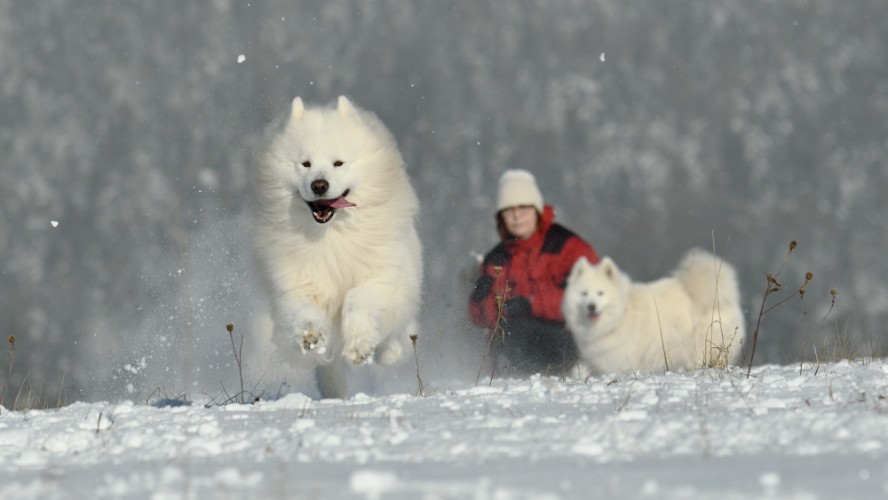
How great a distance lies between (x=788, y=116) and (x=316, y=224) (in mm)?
42084

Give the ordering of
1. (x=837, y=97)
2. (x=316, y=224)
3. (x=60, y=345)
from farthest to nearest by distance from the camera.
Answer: (x=837, y=97) → (x=60, y=345) → (x=316, y=224)

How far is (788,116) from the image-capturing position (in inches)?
1756

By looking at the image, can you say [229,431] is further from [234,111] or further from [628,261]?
[234,111]

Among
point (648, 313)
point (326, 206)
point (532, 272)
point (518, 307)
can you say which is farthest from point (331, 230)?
point (648, 313)

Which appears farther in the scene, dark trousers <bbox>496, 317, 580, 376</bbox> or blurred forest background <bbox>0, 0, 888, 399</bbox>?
blurred forest background <bbox>0, 0, 888, 399</bbox>

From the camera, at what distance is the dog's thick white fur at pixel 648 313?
6.95 metres

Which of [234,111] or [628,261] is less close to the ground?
[234,111]

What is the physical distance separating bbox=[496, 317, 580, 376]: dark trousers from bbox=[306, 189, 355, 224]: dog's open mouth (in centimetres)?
168

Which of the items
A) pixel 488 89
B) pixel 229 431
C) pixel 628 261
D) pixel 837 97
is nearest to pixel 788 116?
pixel 837 97

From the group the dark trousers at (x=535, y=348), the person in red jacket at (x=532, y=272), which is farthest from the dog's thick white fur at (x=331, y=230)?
the person in red jacket at (x=532, y=272)

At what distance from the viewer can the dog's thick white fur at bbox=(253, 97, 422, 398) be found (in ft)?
16.9

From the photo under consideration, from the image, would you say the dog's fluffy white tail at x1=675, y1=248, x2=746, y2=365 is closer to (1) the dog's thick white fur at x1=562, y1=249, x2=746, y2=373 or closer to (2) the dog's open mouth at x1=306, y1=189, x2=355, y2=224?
(1) the dog's thick white fur at x1=562, y1=249, x2=746, y2=373

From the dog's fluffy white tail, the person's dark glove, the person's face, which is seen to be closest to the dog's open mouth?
the person's dark glove

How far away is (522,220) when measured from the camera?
7.34 meters
